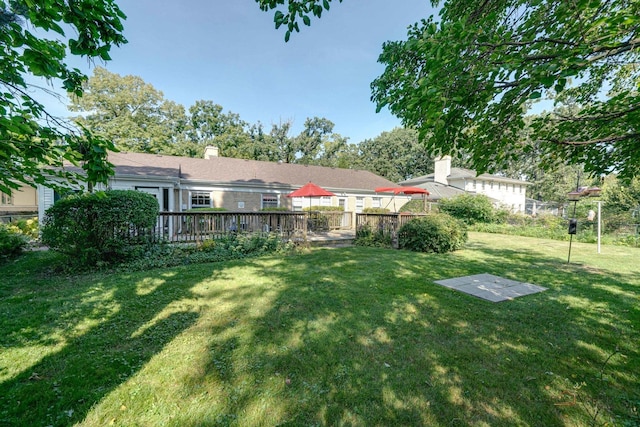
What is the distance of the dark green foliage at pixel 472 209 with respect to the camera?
18.9 m

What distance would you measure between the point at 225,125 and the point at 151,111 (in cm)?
817

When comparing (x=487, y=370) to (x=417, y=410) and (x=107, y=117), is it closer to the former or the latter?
(x=417, y=410)

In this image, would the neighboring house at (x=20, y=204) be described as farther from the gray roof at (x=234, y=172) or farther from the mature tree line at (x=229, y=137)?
the gray roof at (x=234, y=172)

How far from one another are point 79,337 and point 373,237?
8.78 metres

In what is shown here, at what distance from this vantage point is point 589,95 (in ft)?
15.6

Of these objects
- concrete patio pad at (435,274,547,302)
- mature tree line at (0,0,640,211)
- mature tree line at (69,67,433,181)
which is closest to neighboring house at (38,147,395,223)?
mature tree line at (69,67,433,181)

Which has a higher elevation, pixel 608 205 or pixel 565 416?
pixel 608 205

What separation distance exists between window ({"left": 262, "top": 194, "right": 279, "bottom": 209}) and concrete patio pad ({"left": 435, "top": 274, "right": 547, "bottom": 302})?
13105mm

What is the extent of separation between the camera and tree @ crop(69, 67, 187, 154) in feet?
75.4

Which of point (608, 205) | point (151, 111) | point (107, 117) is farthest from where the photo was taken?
point (151, 111)

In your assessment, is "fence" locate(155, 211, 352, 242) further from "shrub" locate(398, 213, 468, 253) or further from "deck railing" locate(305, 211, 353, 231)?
"deck railing" locate(305, 211, 353, 231)

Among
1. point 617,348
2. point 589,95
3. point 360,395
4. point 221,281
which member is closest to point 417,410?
point 360,395

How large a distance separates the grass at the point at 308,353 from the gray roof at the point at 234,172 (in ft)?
33.5

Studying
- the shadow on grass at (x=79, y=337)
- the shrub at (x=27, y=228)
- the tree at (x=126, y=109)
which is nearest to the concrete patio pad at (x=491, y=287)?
the shadow on grass at (x=79, y=337)
